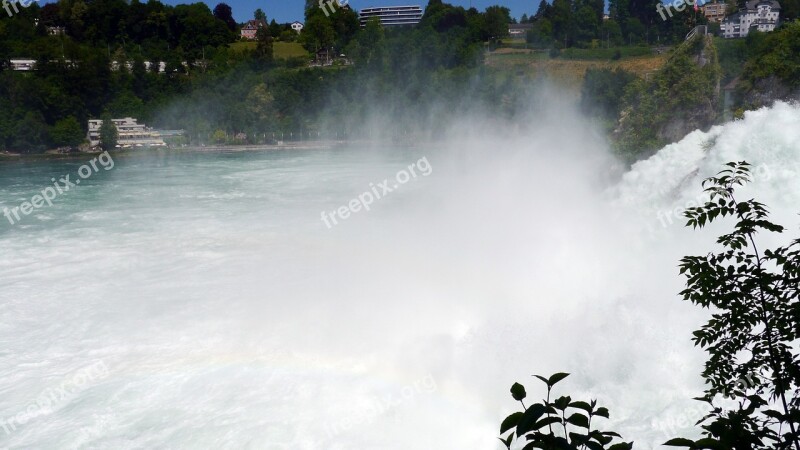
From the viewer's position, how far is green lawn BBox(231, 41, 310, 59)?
6481 cm

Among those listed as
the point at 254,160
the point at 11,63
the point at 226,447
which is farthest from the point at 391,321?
the point at 11,63

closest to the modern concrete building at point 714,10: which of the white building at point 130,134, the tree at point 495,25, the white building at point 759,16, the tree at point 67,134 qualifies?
the white building at point 759,16

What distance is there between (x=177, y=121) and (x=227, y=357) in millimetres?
41945

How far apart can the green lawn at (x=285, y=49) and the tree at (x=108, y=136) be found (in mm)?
24087

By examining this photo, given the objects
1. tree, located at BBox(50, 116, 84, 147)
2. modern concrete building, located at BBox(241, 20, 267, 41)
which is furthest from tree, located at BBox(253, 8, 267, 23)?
tree, located at BBox(50, 116, 84, 147)

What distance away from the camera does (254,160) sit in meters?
35.4

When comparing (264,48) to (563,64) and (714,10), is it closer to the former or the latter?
(563,64)

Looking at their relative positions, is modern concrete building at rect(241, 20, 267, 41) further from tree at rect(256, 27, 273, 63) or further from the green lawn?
tree at rect(256, 27, 273, 63)

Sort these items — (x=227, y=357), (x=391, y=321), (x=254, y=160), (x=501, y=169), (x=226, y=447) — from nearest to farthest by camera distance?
(x=226, y=447)
(x=227, y=357)
(x=391, y=321)
(x=501, y=169)
(x=254, y=160)

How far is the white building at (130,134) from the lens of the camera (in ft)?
138

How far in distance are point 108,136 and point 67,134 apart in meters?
3.51

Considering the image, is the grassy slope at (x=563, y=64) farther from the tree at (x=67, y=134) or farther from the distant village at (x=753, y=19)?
the tree at (x=67, y=134)

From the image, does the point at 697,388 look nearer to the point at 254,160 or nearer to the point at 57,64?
the point at 254,160

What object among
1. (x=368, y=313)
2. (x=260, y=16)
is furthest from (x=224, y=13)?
(x=368, y=313)
